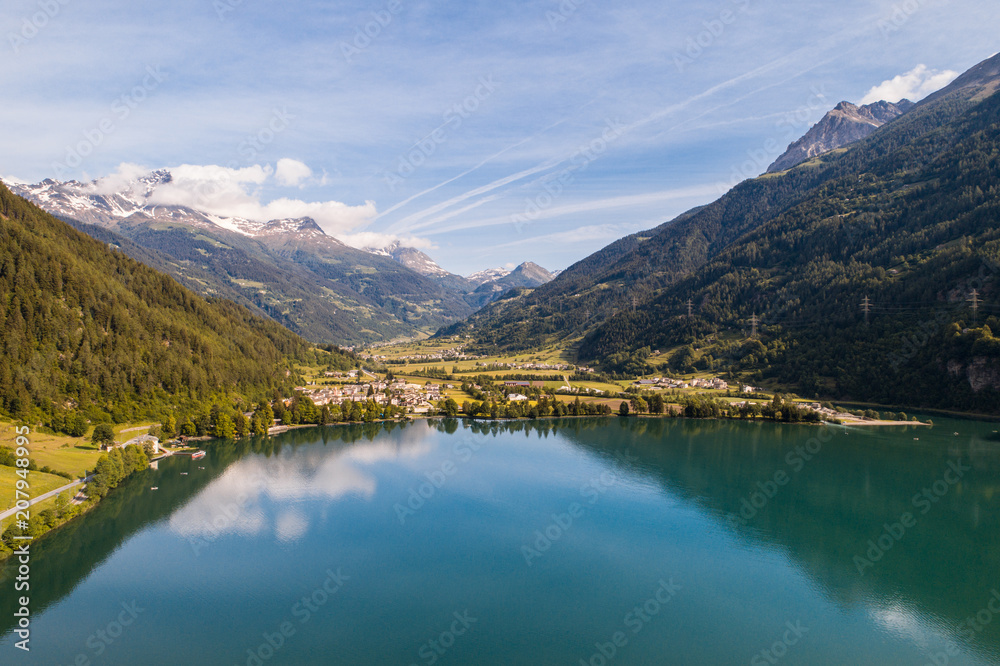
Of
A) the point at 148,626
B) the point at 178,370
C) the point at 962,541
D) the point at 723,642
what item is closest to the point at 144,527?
the point at 148,626

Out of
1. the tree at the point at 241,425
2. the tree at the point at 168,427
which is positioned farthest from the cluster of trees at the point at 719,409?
the tree at the point at 168,427

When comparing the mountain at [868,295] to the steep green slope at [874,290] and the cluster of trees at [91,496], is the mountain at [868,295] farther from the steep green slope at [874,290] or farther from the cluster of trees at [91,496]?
the cluster of trees at [91,496]

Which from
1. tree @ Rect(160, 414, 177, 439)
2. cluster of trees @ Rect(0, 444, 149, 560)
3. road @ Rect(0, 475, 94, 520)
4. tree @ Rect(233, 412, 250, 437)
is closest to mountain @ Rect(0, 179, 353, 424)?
tree @ Rect(160, 414, 177, 439)

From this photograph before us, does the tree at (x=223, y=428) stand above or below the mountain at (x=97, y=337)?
below

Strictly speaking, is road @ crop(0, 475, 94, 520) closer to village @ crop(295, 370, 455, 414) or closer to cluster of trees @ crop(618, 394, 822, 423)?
Answer: village @ crop(295, 370, 455, 414)

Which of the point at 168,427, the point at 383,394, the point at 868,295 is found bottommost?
the point at 383,394

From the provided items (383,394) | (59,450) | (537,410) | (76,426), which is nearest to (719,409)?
(537,410)

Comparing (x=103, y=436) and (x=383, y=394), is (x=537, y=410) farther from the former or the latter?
(x=103, y=436)
